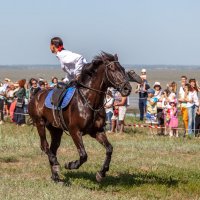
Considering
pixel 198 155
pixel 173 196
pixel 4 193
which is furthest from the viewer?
pixel 198 155

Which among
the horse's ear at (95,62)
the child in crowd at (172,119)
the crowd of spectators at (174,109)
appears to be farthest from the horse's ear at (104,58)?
the child in crowd at (172,119)

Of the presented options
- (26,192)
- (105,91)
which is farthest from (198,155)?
(26,192)

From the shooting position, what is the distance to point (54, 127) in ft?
43.4

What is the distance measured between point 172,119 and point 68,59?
937 cm

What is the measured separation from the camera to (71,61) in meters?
12.1

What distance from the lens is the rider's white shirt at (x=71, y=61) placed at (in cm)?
1213

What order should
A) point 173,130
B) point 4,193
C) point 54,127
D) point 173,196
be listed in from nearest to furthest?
point 4,193
point 173,196
point 54,127
point 173,130

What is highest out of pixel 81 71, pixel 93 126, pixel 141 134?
pixel 81 71

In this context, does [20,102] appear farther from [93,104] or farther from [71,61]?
[93,104]

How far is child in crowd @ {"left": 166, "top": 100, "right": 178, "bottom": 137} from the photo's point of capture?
68.6 ft

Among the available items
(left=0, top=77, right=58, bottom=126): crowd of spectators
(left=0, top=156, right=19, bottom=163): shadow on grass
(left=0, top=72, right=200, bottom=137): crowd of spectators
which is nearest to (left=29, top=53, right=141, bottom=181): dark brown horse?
(left=0, top=156, right=19, bottom=163): shadow on grass

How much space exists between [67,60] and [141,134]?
31.8ft

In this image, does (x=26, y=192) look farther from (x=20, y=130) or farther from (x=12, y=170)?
(x=20, y=130)

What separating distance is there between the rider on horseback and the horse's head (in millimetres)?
555
